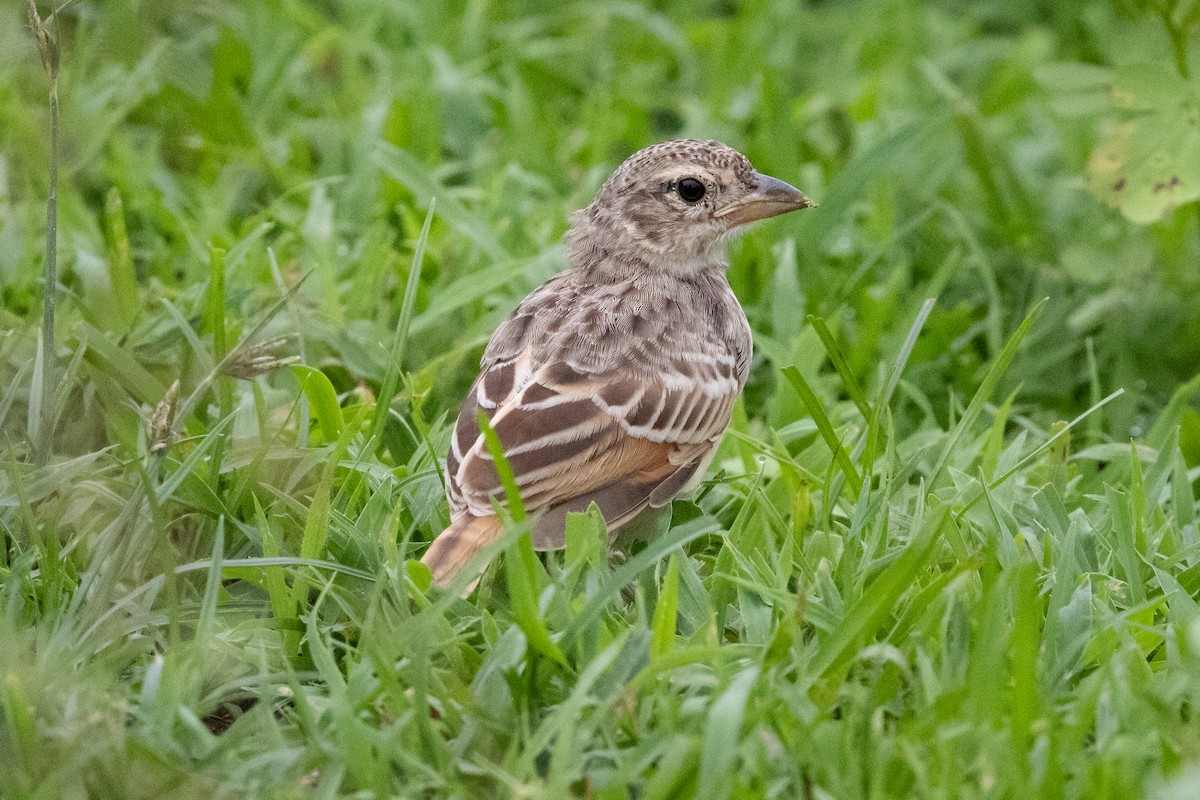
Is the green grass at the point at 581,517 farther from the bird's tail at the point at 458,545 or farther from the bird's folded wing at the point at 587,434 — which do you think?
the bird's folded wing at the point at 587,434

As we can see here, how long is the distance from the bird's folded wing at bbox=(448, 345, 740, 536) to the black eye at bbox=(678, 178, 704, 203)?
0.60 metres

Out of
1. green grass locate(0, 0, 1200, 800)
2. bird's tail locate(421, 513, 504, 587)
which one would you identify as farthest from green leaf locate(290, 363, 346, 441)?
bird's tail locate(421, 513, 504, 587)

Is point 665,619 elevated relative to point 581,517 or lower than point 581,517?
lower

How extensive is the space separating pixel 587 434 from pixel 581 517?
1.04 feet

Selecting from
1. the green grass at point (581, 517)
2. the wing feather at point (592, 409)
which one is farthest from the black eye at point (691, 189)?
the green grass at point (581, 517)

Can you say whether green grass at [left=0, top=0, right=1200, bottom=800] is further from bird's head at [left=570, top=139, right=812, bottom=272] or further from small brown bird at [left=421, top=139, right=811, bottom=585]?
bird's head at [left=570, top=139, right=812, bottom=272]

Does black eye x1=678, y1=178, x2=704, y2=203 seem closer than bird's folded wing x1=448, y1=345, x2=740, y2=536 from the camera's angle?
No

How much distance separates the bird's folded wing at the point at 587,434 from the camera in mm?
3484

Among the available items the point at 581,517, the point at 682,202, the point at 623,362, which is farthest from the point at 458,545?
the point at 682,202

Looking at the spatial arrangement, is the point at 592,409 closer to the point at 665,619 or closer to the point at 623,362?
the point at 623,362

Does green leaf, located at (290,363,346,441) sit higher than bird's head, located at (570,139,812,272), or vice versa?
bird's head, located at (570,139,812,272)

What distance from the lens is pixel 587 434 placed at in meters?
3.59

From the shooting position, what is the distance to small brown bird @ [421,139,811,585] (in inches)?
138

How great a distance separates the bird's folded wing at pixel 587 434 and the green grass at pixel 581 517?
0.21m
